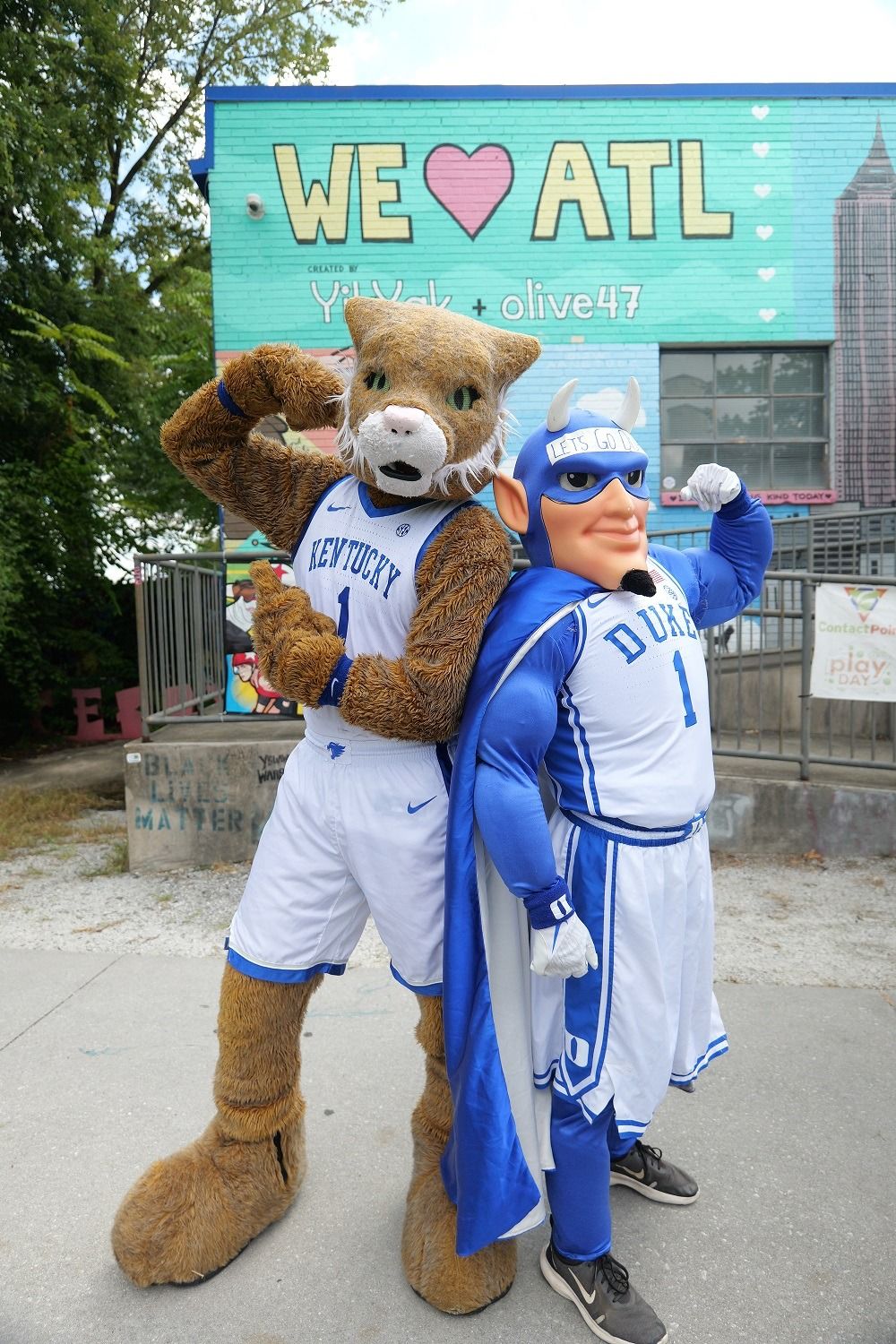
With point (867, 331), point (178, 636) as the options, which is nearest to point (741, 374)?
point (867, 331)

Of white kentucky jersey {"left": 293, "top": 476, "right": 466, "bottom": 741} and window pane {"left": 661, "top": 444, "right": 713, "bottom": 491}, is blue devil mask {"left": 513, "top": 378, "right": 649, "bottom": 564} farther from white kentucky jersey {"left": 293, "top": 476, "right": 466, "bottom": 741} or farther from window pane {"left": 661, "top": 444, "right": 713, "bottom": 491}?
window pane {"left": 661, "top": 444, "right": 713, "bottom": 491}

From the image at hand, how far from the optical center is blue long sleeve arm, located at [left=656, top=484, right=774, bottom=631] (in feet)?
7.89

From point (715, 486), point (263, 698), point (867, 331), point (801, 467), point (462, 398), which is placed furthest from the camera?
point (801, 467)

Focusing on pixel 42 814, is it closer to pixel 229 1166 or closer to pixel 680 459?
pixel 229 1166

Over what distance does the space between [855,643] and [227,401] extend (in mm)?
4386

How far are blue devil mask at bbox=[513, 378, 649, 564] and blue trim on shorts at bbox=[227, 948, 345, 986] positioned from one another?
1.09m

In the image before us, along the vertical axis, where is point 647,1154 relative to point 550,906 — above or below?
below

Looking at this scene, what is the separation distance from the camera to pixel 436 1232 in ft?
7.02

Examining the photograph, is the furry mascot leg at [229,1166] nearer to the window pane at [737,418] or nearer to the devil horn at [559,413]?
the devil horn at [559,413]

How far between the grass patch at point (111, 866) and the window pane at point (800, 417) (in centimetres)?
655

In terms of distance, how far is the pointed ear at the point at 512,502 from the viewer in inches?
83.2

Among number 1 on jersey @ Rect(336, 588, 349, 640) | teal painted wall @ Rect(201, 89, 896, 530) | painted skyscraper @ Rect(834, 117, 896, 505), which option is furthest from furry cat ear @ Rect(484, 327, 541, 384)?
painted skyscraper @ Rect(834, 117, 896, 505)

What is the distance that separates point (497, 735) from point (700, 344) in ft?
24.2

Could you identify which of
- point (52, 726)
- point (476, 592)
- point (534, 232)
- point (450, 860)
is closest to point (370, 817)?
point (450, 860)
